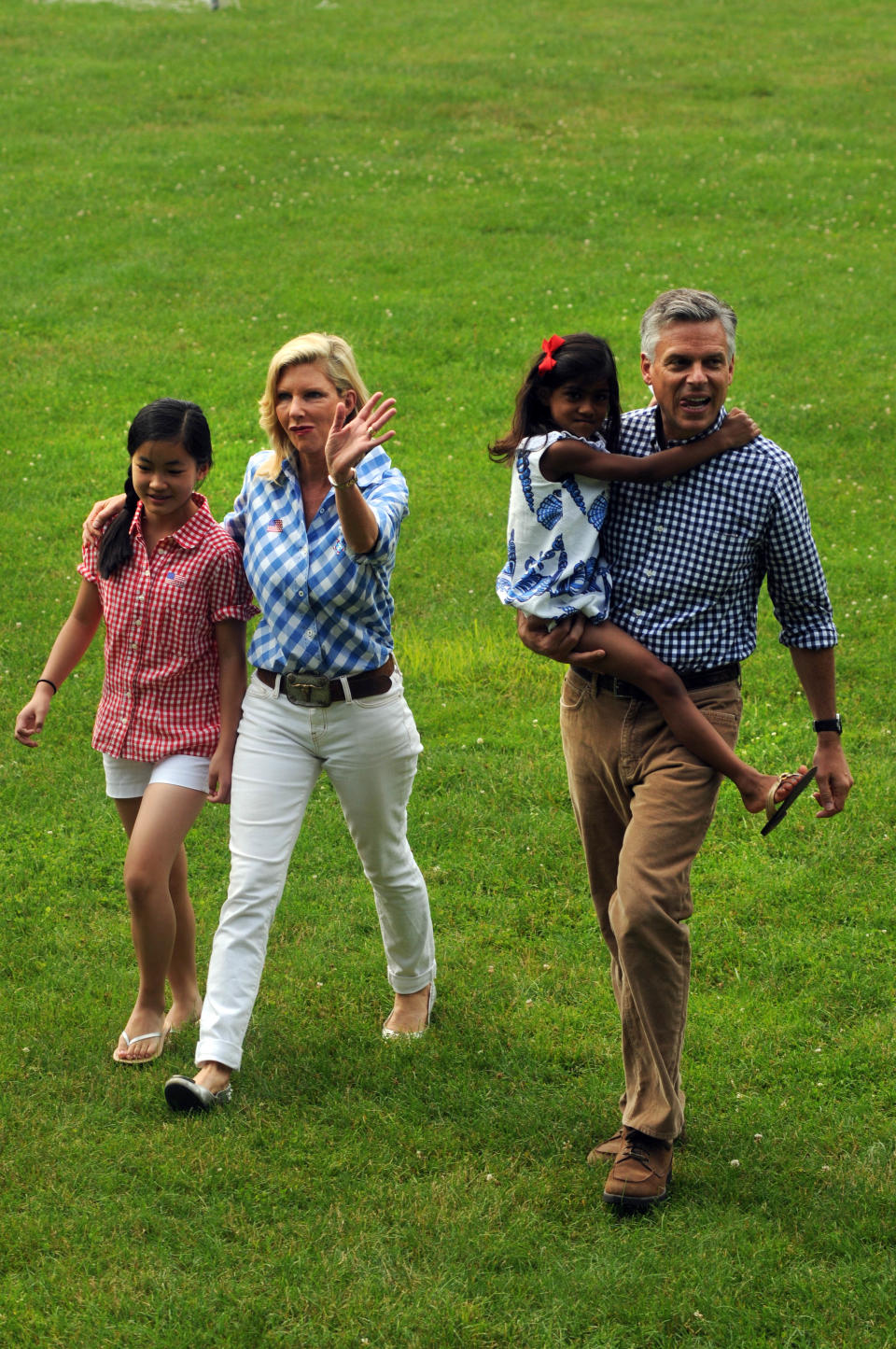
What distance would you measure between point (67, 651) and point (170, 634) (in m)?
0.50

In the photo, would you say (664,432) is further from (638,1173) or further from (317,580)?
(638,1173)

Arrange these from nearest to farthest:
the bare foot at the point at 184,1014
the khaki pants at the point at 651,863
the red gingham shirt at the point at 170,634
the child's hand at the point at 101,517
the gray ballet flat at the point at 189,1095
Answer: the khaki pants at the point at 651,863
the gray ballet flat at the point at 189,1095
the red gingham shirt at the point at 170,634
the child's hand at the point at 101,517
the bare foot at the point at 184,1014

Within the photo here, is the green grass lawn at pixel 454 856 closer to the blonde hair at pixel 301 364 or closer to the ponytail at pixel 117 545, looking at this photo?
the ponytail at pixel 117 545

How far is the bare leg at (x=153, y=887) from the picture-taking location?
5223mm

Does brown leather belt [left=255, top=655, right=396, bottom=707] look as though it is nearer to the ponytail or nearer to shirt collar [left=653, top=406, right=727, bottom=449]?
the ponytail

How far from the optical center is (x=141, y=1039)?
5516mm

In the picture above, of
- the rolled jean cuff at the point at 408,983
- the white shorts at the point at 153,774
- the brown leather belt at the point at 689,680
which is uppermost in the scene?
the brown leather belt at the point at 689,680

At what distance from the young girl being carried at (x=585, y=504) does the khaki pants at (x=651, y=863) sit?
4.6 inches

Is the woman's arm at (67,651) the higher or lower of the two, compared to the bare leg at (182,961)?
higher

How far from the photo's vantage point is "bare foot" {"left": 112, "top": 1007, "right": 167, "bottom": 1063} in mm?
5473

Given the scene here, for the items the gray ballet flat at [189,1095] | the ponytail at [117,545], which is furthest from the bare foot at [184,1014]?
the ponytail at [117,545]

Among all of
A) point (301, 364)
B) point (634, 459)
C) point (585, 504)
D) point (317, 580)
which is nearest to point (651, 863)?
point (585, 504)

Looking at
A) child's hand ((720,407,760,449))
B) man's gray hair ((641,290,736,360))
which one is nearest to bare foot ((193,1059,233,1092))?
child's hand ((720,407,760,449))

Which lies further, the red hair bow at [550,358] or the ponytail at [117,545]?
the ponytail at [117,545]
